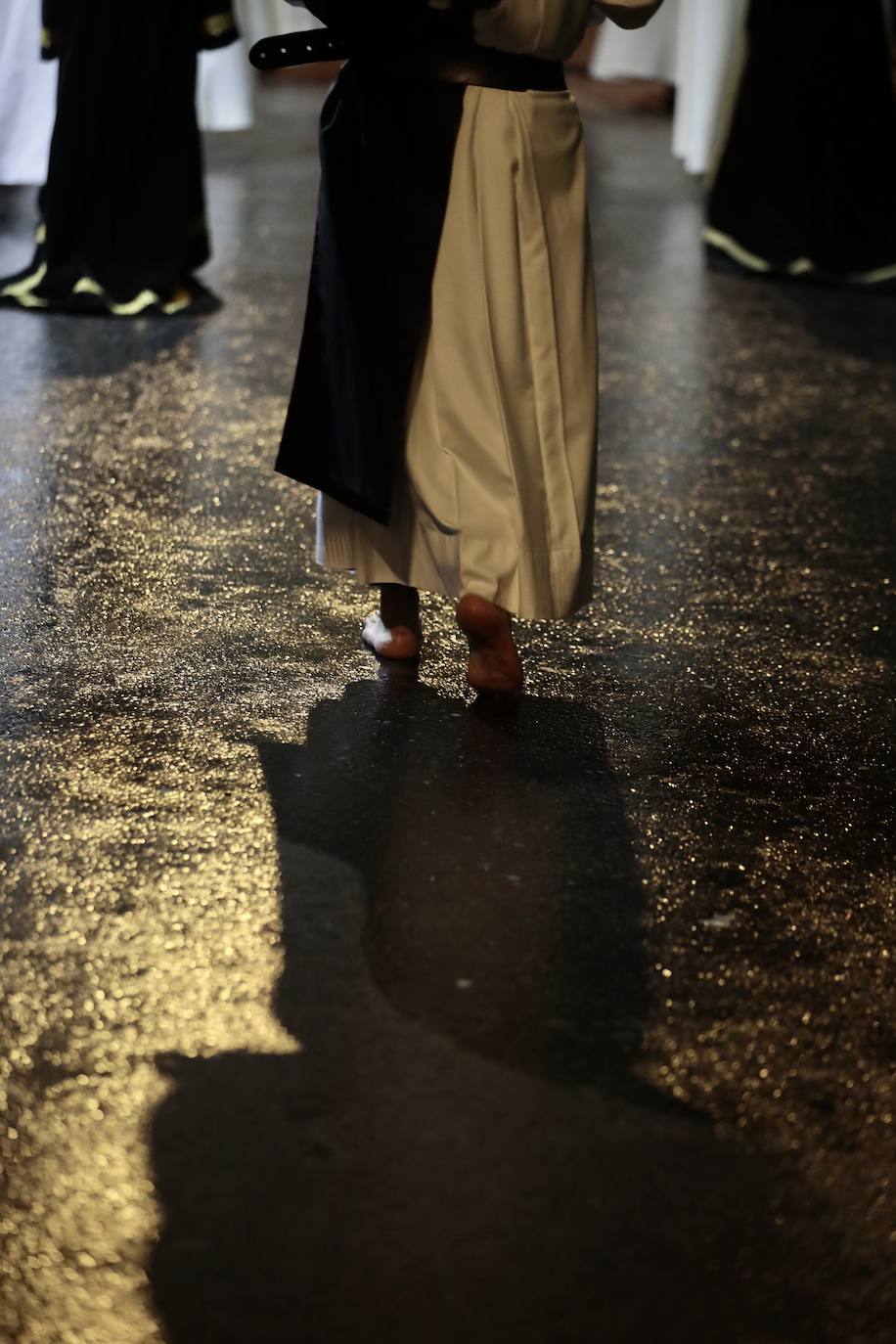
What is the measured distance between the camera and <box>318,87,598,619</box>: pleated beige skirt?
7.99 feet

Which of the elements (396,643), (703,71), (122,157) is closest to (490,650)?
(396,643)

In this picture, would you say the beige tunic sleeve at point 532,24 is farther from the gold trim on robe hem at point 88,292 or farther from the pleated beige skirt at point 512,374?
the gold trim on robe hem at point 88,292

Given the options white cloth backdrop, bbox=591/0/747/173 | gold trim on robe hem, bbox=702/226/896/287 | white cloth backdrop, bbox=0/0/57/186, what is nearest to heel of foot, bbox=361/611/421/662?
gold trim on robe hem, bbox=702/226/896/287

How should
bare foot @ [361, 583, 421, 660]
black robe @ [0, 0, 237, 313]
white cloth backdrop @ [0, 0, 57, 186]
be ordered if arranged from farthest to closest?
1. white cloth backdrop @ [0, 0, 57, 186]
2. black robe @ [0, 0, 237, 313]
3. bare foot @ [361, 583, 421, 660]

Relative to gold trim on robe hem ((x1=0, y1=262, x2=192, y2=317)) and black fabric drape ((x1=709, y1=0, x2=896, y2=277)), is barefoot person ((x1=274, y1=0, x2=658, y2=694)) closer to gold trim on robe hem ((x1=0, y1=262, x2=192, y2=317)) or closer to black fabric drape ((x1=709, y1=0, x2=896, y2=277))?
gold trim on robe hem ((x1=0, y1=262, x2=192, y2=317))

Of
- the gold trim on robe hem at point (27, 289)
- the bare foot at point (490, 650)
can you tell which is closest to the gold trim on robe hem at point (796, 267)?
the gold trim on robe hem at point (27, 289)

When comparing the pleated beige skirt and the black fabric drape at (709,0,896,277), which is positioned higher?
the pleated beige skirt

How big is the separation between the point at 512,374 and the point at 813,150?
395cm

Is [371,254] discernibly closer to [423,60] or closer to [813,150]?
[423,60]

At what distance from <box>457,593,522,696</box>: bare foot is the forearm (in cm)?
81

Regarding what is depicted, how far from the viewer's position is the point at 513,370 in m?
2.48

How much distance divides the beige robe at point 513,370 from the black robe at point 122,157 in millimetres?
2738

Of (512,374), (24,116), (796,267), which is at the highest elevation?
(512,374)

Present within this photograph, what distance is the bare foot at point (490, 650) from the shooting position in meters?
2.55
